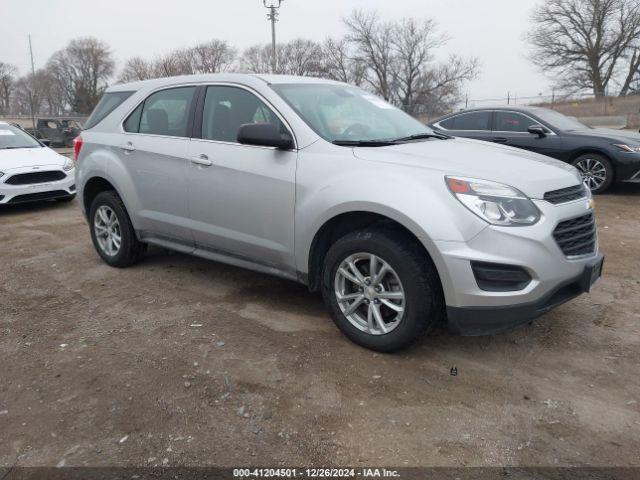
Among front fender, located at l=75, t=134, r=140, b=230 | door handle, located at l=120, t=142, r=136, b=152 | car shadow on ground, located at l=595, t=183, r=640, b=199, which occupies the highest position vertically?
door handle, located at l=120, t=142, r=136, b=152

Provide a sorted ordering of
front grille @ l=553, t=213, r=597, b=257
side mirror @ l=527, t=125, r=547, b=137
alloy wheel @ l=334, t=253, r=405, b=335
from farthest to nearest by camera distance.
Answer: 1. side mirror @ l=527, t=125, r=547, b=137
2. alloy wheel @ l=334, t=253, r=405, b=335
3. front grille @ l=553, t=213, r=597, b=257

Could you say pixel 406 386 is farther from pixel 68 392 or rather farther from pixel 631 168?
pixel 631 168

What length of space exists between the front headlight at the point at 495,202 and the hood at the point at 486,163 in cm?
5

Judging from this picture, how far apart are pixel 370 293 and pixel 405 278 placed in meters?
0.31

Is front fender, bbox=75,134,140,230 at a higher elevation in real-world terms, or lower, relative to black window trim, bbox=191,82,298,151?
lower

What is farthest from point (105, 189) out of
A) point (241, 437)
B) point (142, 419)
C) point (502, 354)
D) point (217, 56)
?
point (217, 56)

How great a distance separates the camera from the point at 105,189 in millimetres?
5281

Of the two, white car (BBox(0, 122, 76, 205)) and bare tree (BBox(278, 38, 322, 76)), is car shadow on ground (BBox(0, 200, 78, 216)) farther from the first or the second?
bare tree (BBox(278, 38, 322, 76))

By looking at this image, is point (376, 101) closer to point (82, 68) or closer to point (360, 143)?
point (360, 143)

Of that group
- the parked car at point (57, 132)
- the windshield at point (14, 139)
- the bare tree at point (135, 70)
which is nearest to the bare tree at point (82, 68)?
the bare tree at point (135, 70)

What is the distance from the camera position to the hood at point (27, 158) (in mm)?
8461

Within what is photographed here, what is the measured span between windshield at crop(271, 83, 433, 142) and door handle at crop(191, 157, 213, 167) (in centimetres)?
74

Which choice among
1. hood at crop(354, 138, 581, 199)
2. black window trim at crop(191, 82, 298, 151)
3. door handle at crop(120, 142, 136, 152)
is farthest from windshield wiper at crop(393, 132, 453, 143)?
door handle at crop(120, 142, 136, 152)

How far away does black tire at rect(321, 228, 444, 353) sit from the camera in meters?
3.09
